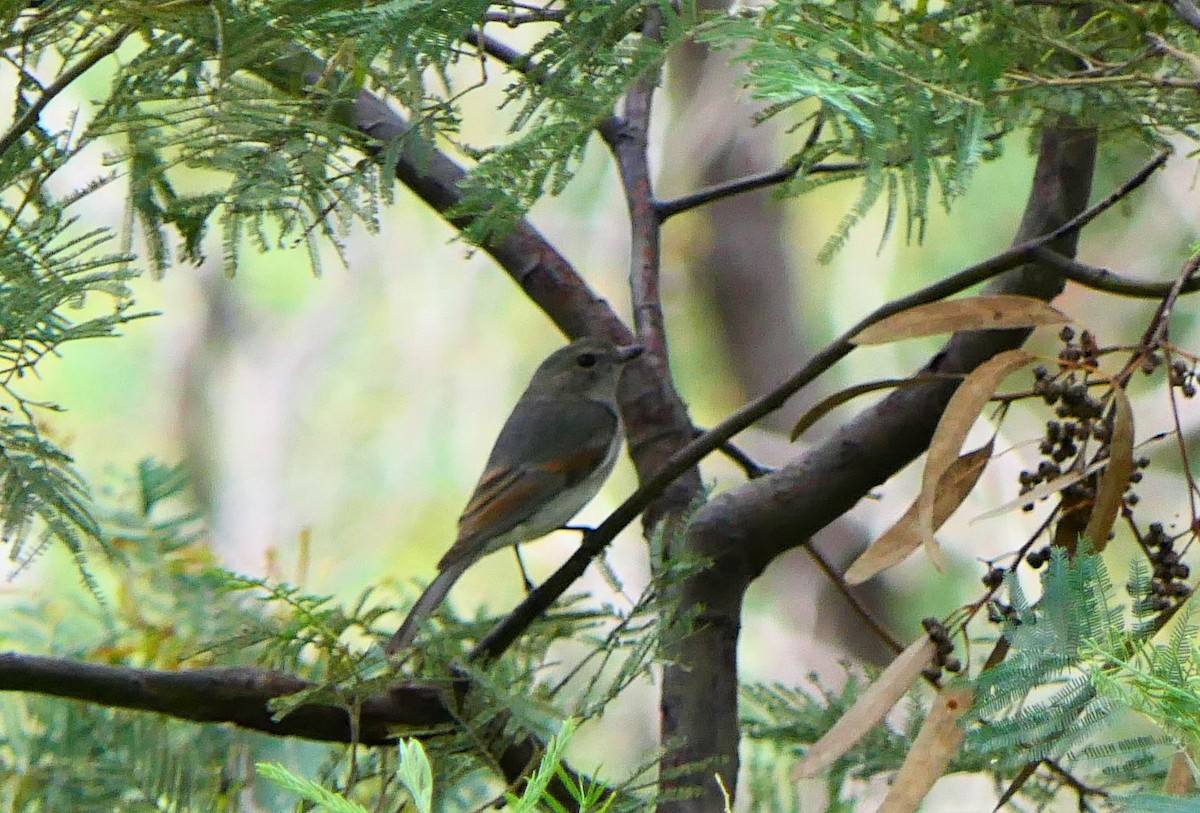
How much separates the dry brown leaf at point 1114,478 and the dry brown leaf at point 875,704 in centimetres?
25

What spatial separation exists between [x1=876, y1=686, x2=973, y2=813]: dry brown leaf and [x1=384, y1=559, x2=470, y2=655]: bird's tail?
87 cm

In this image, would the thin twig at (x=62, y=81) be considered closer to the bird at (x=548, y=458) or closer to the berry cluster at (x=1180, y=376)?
the berry cluster at (x=1180, y=376)

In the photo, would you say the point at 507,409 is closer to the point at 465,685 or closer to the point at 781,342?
the point at 781,342

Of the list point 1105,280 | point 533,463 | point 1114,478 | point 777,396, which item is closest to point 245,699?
point 777,396

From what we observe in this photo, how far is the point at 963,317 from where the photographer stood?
1865 mm

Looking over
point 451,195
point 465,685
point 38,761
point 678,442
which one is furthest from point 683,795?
point 38,761

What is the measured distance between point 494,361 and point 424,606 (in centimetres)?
602

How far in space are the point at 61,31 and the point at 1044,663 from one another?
1349mm

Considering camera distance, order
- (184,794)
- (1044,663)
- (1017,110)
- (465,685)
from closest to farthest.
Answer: (1044,663), (1017,110), (465,685), (184,794)

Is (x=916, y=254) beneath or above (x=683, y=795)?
above

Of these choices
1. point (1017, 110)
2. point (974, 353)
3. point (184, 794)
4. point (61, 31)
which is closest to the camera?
point (61, 31)

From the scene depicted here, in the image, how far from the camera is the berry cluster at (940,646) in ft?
5.51

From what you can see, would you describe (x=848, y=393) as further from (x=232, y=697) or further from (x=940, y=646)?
(x=232, y=697)

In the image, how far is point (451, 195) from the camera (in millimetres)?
2715
